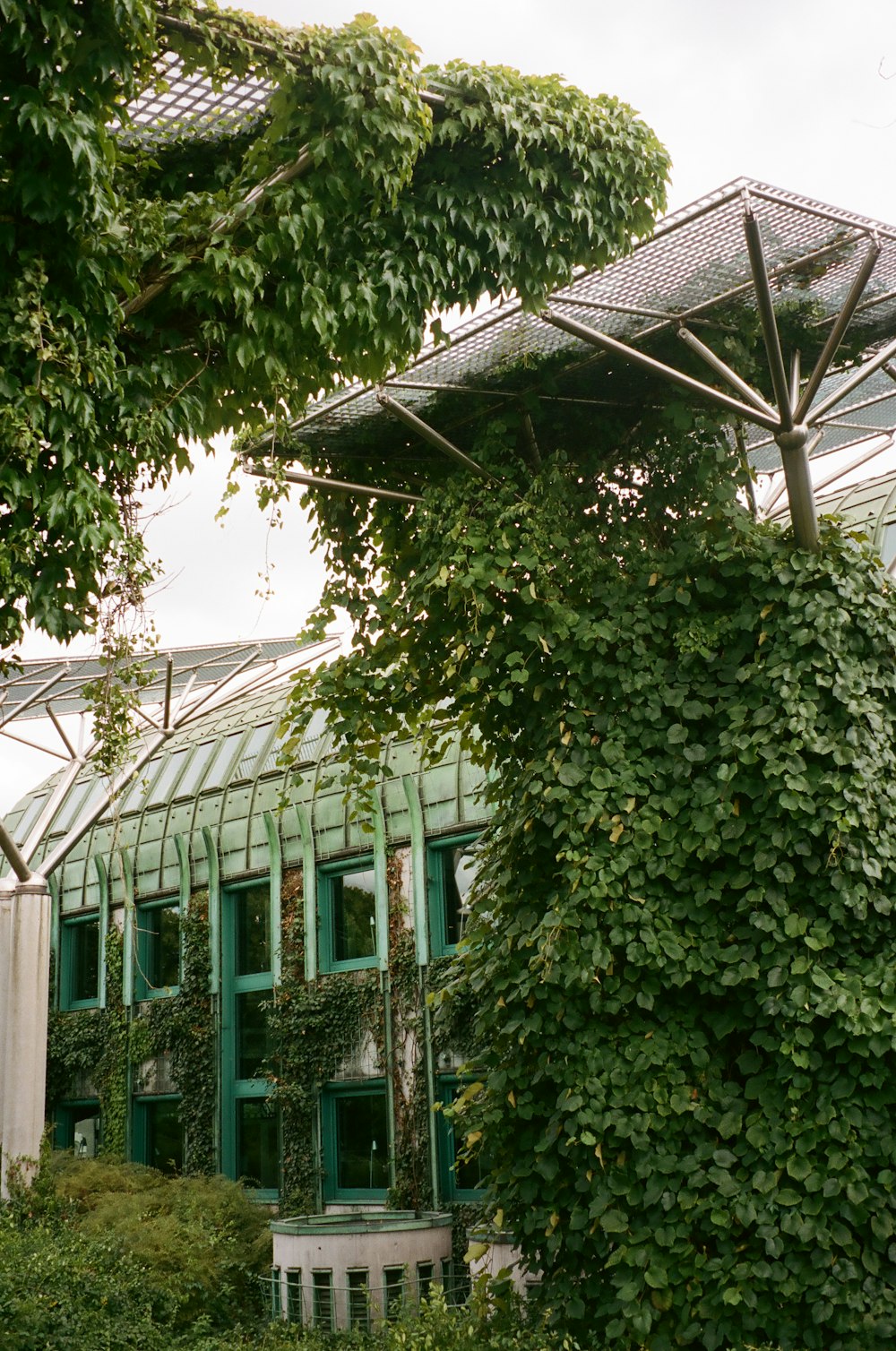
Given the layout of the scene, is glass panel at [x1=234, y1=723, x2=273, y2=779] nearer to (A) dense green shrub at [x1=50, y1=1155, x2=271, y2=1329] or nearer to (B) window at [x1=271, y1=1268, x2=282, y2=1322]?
(A) dense green shrub at [x1=50, y1=1155, x2=271, y2=1329]

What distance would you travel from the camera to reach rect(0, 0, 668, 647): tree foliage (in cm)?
548

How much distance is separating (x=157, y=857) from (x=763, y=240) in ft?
59.8

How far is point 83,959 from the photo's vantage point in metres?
26.0

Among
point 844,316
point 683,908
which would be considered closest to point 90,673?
point 683,908

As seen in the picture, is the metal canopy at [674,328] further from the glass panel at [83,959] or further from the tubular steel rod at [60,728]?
the glass panel at [83,959]

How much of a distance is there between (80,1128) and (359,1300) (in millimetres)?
14190

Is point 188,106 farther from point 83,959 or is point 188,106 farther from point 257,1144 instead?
point 83,959

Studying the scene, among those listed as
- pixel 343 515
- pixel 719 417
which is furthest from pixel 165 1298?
pixel 719 417

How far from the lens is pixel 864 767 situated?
24.5 feet

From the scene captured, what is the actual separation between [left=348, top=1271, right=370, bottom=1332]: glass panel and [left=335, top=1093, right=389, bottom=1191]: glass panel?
595 cm

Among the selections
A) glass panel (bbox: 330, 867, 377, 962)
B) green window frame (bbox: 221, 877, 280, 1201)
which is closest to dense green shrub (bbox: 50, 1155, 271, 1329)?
green window frame (bbox: 221, 877, 280, 1201)

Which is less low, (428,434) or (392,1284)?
(428,434)

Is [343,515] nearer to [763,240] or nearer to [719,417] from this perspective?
[719,417]

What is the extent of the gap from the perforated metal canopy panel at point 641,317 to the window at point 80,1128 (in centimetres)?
1807
